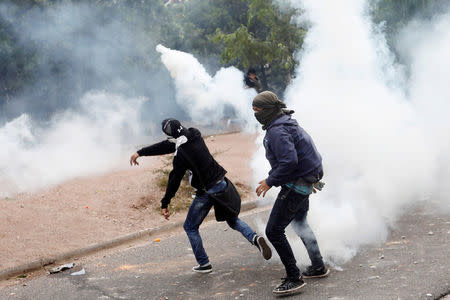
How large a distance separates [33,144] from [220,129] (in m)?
10.1

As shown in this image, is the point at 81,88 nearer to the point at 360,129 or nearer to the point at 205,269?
the point at 360,129

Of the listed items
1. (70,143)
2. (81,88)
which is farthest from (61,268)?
(81,88)

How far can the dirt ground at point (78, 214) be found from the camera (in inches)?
292

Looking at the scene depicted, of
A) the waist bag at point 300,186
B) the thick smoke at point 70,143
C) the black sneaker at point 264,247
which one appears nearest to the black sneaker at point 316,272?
the black sneaker at point 264,247

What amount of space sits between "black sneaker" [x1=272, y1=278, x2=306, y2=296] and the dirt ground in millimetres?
3539

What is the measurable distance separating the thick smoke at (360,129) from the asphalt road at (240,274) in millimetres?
540

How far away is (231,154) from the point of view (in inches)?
552

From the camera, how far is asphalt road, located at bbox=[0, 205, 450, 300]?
15.9ft

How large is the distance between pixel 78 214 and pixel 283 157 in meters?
4.81

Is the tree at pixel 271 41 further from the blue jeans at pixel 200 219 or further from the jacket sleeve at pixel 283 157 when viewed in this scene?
the jacket sleeve at pixel 283 157

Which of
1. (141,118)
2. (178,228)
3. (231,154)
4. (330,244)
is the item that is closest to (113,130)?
(141,118)

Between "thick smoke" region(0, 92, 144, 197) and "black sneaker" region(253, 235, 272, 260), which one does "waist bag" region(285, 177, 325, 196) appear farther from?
"thick smoke" region(0, 92, 144, 197)

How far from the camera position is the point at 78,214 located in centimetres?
856

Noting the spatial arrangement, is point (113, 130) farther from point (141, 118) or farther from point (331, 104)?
point (331, 104)
